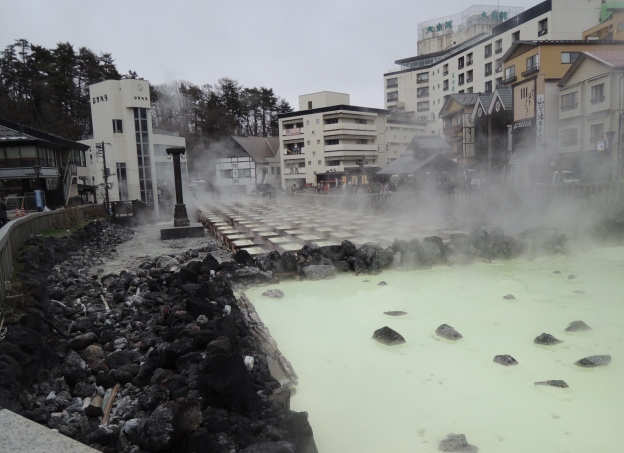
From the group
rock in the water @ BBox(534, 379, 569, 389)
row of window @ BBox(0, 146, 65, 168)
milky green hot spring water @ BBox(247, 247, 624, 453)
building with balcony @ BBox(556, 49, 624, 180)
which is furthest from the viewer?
row of window @ BBox(0, 146, 65, 168)

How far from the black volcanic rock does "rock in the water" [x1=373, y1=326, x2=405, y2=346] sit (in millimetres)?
992

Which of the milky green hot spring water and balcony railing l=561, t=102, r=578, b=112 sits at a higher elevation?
balcony railing l=561, t=102, r=578, b=112

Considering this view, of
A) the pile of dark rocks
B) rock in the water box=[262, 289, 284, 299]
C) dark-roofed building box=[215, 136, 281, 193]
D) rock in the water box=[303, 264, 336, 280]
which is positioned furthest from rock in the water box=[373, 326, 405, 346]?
dark-roofed building box=[215, 136, 281, 193]

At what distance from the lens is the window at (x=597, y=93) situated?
17906 mm

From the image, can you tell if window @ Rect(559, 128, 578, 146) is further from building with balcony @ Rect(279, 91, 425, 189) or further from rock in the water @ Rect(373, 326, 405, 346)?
building with balcony @ Rect(279, 91, 425, 189)

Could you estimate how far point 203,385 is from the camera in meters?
3.13

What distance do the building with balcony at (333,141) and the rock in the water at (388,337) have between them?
36.9 meters

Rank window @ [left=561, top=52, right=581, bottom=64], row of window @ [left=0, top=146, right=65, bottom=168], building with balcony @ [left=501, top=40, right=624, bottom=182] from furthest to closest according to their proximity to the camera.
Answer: window @ [left=561, top=52, right=581, bottom=64] < building with balcony @ [left=501, top=40, right=624, bottom=182] < row of window @ [left=0, top=146, right=65, bottom=168]

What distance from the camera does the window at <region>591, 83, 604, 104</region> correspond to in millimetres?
17906

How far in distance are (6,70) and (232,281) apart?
113ft

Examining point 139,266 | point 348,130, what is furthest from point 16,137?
point 348,130

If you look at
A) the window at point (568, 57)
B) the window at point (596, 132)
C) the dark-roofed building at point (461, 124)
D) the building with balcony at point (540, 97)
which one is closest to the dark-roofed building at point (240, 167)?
the dark-roofed building at point (461, 124)

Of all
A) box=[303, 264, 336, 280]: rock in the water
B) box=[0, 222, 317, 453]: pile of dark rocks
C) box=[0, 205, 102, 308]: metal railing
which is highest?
box=[0, 205, 102, 308]: metal railing

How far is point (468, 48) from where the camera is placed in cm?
4125
